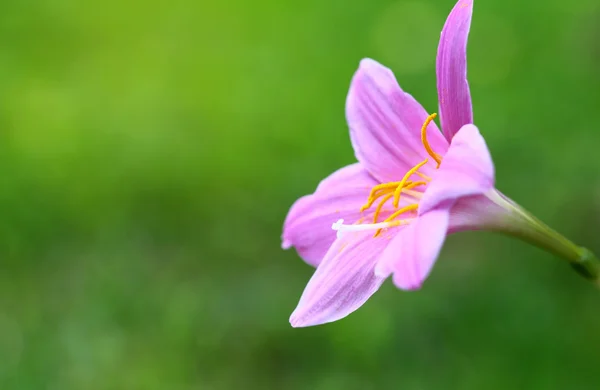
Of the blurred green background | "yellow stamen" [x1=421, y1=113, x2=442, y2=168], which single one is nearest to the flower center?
"yellow stamen" [x1=421, y1=113, x2=442, y2=168]

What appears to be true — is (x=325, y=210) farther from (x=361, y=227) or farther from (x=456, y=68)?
(x=456, y=68)

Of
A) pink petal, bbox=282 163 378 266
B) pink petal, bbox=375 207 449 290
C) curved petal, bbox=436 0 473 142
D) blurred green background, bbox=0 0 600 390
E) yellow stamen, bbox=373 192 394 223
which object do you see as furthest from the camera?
blurred green background, bbox=0 0 600 390

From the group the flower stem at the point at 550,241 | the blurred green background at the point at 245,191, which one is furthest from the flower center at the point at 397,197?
the blurred green background at the point at 245,191

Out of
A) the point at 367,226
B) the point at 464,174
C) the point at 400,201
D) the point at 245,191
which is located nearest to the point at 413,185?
the point at 400,201

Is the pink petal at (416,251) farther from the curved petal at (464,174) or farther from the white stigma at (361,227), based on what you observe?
the white stigma at (361,227)

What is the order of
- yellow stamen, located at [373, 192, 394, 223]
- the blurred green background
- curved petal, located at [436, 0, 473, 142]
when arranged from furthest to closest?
the blurred green background < yellow stamen, located at [373, 192, 394, 223] < curved petal, located at [436, 0, 473, 142]

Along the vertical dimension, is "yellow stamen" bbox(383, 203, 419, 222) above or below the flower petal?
above

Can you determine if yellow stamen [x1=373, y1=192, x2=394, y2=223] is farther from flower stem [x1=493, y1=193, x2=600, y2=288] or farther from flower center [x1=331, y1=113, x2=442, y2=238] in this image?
flower stem [x1=493, y1=193, x2=600, y2=288]
